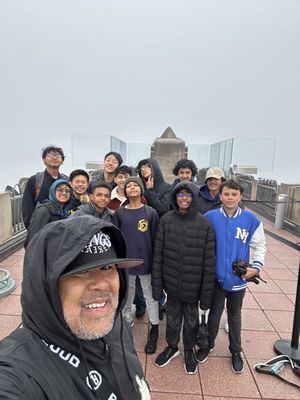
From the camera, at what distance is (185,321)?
A: 8.67ft

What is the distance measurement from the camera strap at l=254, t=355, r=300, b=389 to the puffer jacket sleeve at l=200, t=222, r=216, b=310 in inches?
34.2

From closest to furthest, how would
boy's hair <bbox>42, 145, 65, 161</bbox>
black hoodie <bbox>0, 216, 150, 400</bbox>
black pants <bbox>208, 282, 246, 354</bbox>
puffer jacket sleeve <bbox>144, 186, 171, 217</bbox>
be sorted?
black hoodie <bbox>0, 216, 150, 400</bbox>
black pants <bbox>208, 282, 246, 354</bbox>
puffer jacket sleeve <bbox>144, 186, 171, 217</bbox>
boy's hair <bbox>42, 145, 65, 161</bbox>

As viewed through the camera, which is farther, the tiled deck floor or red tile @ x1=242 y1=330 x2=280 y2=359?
red tile @ x1=242 y1=330 x2=280 y2=359

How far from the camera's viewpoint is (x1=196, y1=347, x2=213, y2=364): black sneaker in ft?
8.74

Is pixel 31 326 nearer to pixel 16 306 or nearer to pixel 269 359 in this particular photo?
pixel 269 359

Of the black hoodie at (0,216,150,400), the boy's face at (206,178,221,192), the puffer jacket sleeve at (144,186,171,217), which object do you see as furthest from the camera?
the puffer jacket sleeve at (144,186,171,217)

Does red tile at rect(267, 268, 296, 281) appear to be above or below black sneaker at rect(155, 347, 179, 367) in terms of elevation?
below

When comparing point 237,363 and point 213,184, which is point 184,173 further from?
point 237,363

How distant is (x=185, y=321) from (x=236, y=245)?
92 cm

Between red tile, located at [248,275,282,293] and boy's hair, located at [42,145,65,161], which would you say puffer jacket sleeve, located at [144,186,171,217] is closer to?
boy's hair, located at [42,145,65,161]

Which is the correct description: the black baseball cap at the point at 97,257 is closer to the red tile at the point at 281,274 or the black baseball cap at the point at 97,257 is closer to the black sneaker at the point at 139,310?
the black sneaker at the point at 139,310

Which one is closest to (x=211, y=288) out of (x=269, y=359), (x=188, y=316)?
(x=188, y=316)

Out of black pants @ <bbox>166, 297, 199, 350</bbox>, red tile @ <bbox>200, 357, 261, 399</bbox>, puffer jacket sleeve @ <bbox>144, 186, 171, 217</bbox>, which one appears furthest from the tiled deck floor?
puffer jacket sleeve @ <bbox>144, 186, 171, 217</bbox>

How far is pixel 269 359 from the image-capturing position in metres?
2.75
